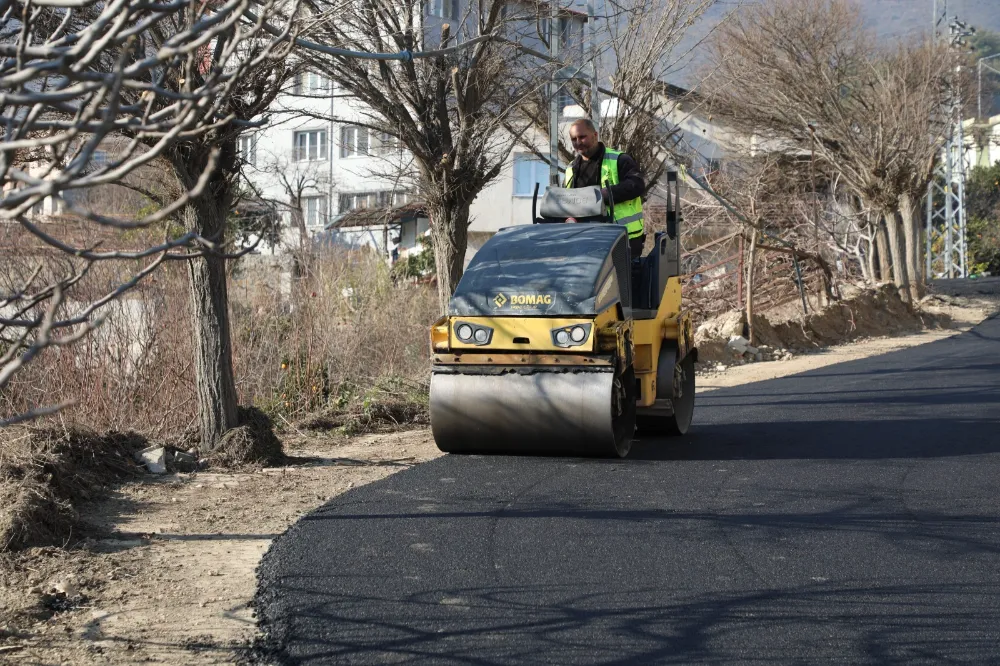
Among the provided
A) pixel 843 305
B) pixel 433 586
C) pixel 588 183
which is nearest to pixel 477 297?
pixel 588 183

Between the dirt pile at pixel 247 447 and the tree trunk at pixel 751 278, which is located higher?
the tree trunk at pixel 751 278

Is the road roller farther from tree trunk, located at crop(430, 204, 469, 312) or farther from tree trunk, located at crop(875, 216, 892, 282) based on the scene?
tree trunk, located at crop(875, 216, 892, 282)

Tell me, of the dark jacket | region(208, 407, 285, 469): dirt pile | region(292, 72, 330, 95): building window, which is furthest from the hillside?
region(208, 407, 285, 469): dirt pile

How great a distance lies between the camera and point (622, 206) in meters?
9.23

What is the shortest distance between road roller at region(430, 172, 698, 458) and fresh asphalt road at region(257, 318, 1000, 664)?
28cm

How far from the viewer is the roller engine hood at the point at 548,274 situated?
8.11 meters

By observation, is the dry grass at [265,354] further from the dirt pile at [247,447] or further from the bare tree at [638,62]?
the bare tree at [638,62]

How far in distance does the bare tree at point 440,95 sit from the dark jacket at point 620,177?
182 cm

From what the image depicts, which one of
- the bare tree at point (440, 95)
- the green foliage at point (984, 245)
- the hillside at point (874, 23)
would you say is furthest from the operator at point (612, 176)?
the green foliage at point (984, 245)

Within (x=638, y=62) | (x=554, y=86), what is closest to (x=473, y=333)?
(x=554, y=86)

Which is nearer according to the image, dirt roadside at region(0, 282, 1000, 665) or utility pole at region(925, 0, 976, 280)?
dirt roadside at region(0, 282, 1000, 665)

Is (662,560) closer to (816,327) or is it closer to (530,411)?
(530,411)

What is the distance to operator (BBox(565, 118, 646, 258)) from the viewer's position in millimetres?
9031

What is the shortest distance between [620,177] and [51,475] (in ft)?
15.7
